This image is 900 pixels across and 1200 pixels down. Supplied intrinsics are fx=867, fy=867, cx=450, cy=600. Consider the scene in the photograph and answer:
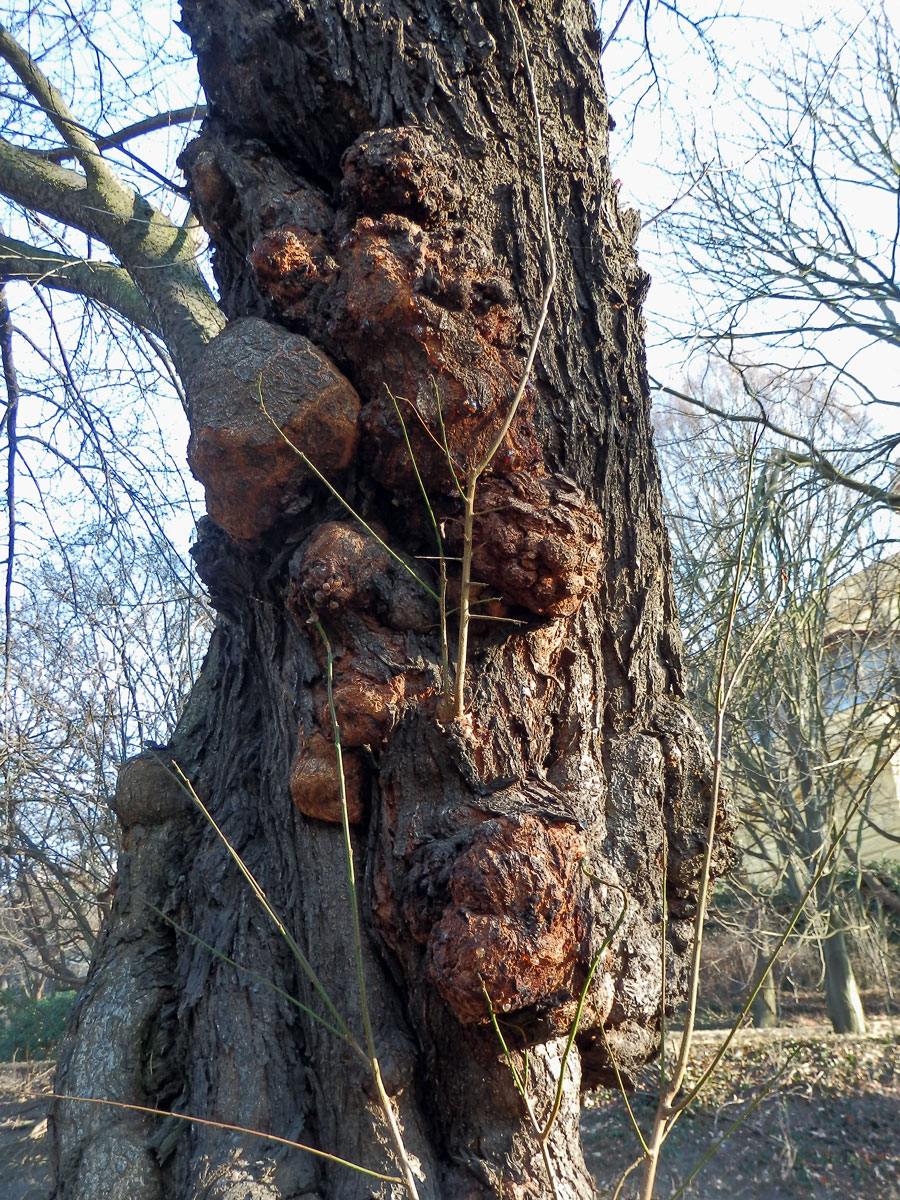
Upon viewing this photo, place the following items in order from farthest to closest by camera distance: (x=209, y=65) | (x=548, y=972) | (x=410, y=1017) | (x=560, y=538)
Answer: (x=209, y=65) < (x=560, y=538) < (x=410, y=1017) < (x=548, y=972)

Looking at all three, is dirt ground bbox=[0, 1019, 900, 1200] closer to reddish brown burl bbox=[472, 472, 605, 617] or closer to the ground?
the ground

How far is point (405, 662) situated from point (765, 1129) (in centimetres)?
819

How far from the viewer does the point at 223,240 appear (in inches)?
88.9

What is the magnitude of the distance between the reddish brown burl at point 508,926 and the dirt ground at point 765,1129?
608cm

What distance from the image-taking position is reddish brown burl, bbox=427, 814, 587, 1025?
1.39m

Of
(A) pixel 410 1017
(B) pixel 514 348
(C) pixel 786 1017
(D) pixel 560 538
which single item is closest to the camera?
(A) pixel 410 1017

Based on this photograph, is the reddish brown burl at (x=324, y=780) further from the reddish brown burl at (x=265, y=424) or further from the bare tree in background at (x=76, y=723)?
the bare tree in background at (x=76, y=723)

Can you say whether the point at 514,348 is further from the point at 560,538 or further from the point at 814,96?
the point at 814,96

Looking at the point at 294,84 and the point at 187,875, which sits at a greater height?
the point at 294,84

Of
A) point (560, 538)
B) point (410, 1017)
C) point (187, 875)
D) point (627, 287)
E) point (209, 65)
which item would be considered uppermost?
point (209, 65)

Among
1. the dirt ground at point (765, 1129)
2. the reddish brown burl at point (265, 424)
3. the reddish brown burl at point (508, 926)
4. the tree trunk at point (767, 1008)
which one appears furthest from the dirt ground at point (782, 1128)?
the reddish brown burl at point (265, 424)

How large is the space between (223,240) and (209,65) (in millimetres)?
428

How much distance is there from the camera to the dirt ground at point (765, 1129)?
22.6 feet

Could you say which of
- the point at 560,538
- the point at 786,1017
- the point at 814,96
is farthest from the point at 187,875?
the point at 786,1017
